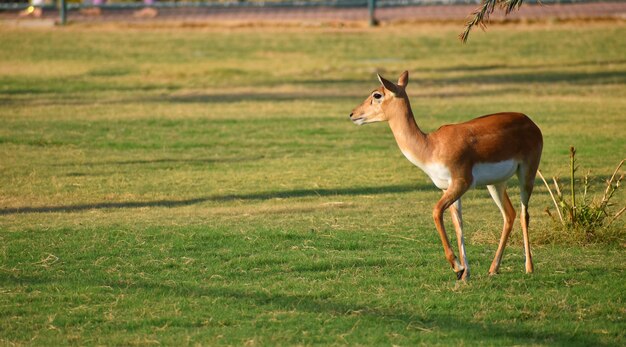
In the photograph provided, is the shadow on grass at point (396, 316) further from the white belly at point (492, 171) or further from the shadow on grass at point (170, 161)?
the shadow on grass at point (170, 161)

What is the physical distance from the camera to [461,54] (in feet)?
99.5

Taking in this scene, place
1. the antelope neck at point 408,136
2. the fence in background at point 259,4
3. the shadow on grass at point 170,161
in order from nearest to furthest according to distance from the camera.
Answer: the antelope neck at point 408,136
the shadow on grass at point 170,161
the fence in background at point 259,4

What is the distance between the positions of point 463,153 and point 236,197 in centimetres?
480

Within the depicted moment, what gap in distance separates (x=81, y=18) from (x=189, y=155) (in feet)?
73.7

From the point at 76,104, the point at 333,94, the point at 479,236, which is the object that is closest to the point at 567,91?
the point at 333,94

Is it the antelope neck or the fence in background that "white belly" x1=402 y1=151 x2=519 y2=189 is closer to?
the antelope neck

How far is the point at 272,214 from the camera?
40.3 ft

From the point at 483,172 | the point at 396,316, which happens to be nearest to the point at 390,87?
the point at 483,172

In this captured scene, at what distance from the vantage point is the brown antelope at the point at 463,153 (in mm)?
9094

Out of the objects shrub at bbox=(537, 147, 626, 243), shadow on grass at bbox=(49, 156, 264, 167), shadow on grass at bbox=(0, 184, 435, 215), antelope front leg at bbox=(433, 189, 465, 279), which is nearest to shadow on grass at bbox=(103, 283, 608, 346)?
antelope front leg at bbox=(433, 189, 465, 279)

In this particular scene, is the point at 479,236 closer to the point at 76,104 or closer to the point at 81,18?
the point at 76,104

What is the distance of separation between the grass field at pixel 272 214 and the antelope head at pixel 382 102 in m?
1.27

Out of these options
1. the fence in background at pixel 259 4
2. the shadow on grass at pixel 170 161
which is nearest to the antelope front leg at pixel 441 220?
the shadow on grass at pixel 170 161

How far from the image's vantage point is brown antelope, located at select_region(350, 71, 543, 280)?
9094mm
